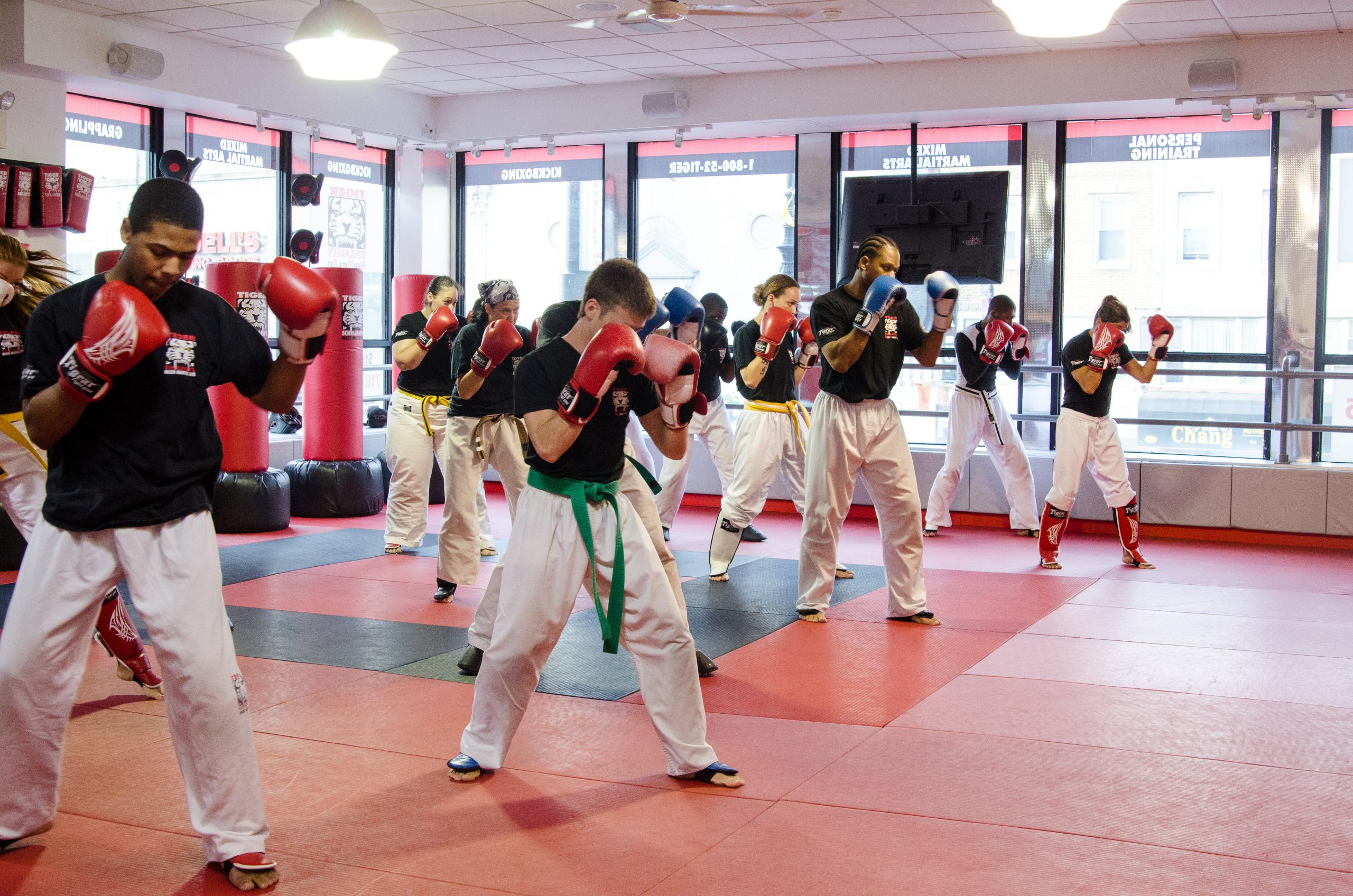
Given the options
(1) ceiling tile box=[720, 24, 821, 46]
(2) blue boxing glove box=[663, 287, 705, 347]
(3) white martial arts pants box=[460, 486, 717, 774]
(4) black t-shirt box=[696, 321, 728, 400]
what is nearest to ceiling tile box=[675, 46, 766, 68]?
(1) ceiling tile box=[720, 24, 821, 46]

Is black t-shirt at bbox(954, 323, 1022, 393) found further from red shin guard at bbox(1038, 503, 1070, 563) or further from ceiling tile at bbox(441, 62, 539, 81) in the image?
ceiling tile at bbox(441, 62, 539, 81)

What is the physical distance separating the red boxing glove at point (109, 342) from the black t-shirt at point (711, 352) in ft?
16.8

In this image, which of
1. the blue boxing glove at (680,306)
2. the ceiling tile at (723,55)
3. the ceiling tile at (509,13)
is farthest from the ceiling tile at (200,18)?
the blue boxing glove at (680,306)

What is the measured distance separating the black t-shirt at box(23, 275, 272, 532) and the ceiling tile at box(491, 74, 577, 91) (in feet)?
24.9

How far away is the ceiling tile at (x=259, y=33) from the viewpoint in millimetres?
8234

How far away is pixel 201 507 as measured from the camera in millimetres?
2787

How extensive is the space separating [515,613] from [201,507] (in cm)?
88

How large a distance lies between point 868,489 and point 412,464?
9.55 ft

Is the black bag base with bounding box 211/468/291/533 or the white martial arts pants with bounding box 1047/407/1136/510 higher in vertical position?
the white martial arts pants with bounding box 1047/407/1136/510

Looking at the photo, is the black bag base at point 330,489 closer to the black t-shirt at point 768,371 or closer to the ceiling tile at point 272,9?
the ceiling tile at point 272,9

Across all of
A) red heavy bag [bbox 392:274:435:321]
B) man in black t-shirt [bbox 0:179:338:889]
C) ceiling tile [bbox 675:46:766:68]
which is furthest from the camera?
red heavy bag [bbox 392:274:435:321]

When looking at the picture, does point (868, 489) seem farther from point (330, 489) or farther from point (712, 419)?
point (330, 489)

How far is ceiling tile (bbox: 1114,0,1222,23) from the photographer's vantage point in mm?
7285

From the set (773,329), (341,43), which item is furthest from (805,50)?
(341,43)
